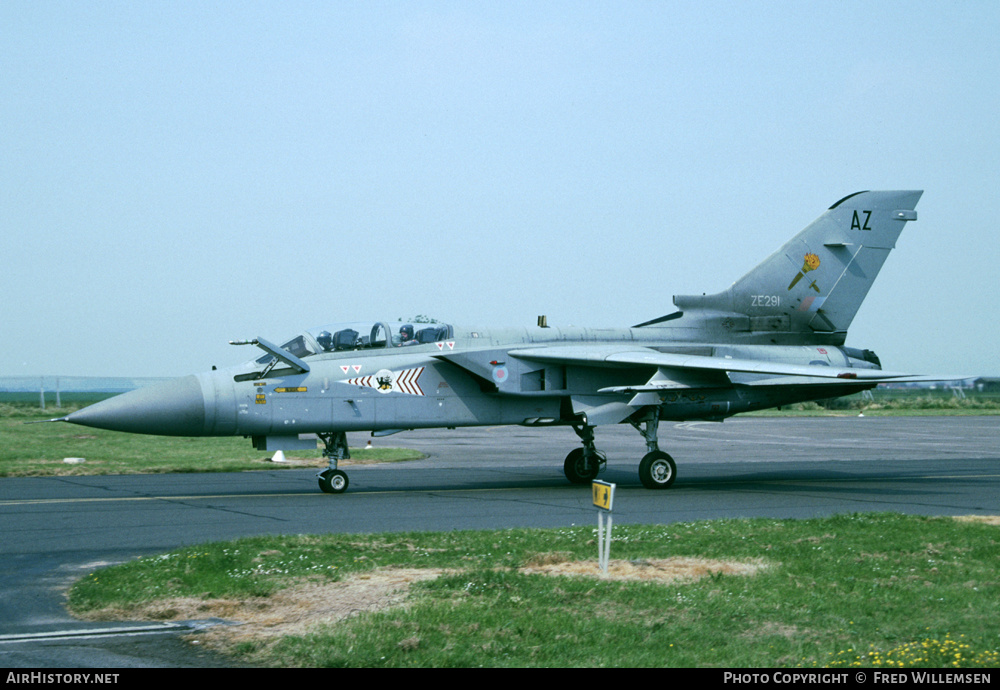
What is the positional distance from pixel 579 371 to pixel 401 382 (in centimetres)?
352

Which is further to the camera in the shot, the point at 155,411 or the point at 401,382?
the point at 401,382

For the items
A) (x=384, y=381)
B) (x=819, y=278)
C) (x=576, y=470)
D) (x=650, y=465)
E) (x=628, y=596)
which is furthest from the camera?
(x=819, y=278)

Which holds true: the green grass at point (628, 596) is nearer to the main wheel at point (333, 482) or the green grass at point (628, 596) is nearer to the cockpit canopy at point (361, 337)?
the main wheel at point (333, 482)

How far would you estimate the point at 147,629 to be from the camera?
742cm

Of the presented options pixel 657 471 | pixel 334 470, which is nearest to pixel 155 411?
pixel 334 470

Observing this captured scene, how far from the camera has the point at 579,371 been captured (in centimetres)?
1908

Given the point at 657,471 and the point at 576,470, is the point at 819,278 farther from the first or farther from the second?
the point at 576,470

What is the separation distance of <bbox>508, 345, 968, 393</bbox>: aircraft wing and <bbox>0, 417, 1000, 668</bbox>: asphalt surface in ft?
6.74

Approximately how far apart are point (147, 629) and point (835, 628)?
5054mm

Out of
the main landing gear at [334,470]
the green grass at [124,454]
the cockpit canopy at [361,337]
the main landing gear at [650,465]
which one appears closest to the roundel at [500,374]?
the cockpit canopy at [361,337]

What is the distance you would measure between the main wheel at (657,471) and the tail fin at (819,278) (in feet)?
12.2

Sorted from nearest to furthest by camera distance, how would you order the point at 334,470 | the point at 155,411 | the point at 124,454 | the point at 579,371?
the point at 155,411 < the point at 334,470 < the point at 579,371 < the point at 124,454

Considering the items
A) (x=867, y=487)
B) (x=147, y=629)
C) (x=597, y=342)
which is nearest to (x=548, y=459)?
(x=597, y=342)

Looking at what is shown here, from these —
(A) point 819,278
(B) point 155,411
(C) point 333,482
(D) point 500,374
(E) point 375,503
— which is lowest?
(E) point 375,503
